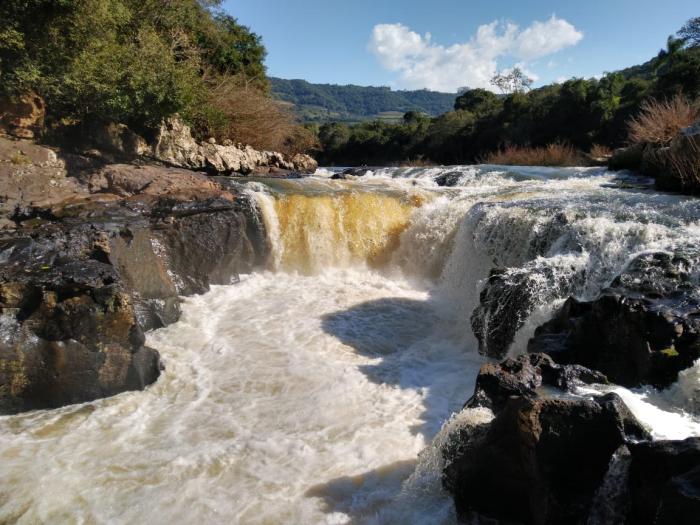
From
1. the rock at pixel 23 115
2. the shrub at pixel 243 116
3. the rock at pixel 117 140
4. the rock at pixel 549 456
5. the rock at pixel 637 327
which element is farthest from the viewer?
the shrub at pixel 243 116

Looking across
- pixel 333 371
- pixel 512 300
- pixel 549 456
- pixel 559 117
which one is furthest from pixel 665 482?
pixel 559 117

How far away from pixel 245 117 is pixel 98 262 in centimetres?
1101

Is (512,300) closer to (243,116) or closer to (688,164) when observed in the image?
(688,164)

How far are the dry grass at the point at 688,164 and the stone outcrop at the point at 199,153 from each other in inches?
401

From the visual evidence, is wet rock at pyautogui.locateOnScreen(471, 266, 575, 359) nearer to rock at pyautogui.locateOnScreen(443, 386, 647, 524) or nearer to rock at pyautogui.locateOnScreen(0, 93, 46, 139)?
rock at pyautogui.locateOnScreen(443, 386, 647, 524)

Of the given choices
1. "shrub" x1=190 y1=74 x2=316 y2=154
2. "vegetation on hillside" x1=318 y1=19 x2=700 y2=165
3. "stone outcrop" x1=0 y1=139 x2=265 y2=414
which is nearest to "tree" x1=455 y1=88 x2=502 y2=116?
"vegetation on hillside" x1=318 y1=19 x2=700 y2=165

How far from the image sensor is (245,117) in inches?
614

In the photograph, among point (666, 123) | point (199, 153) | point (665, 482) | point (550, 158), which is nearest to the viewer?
point (665, 482)

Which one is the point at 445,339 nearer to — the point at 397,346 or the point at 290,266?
the point at 397,346

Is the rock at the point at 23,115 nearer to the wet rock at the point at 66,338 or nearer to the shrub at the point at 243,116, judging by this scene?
the shrub at the point at 243,116

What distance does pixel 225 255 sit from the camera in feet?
28.8

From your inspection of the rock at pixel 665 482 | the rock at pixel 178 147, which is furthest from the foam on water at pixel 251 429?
the rock at pixel 178 147

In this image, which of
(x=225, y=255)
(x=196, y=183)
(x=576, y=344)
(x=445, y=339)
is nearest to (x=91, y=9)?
(x=196, y=183)

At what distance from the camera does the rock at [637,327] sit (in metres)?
3.98
